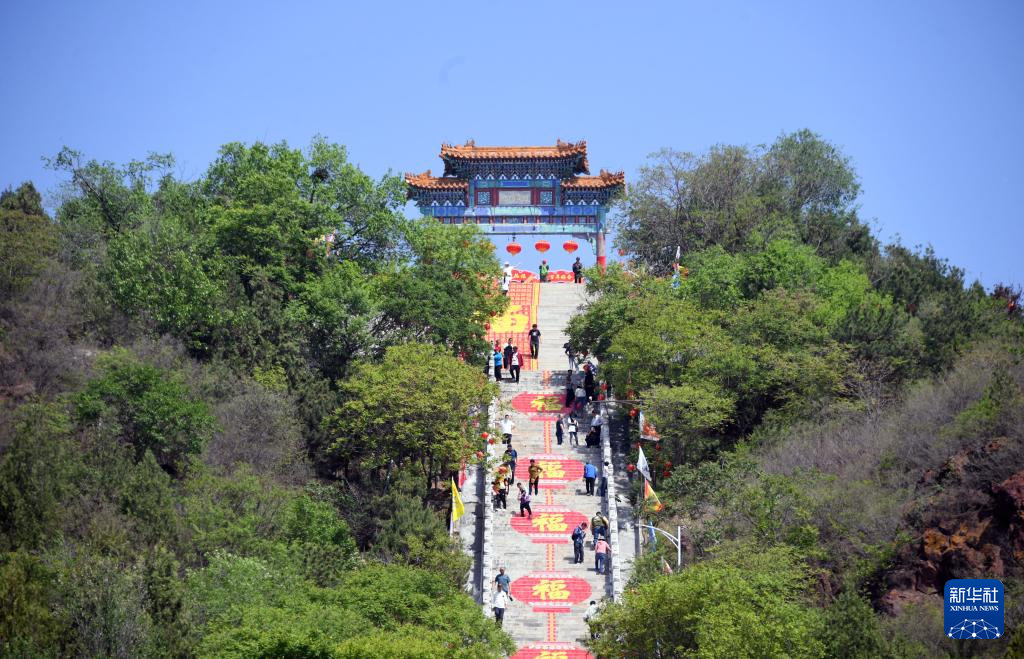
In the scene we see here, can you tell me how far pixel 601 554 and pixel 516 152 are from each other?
110ft

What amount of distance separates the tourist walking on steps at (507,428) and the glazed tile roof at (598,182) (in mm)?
22961

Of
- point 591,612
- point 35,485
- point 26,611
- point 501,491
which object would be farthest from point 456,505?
point 26,611

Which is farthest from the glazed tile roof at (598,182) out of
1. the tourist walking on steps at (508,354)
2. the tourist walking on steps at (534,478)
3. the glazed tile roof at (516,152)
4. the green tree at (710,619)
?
the green tree at (710,619)

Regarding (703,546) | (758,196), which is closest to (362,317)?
(703,546)

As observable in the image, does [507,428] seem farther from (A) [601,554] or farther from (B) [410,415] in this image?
(A) [601,554]

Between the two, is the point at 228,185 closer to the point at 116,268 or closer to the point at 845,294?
the point at 116,268

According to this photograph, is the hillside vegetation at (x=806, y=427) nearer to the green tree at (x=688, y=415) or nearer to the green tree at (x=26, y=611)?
the green tree at (x=688, y=415)

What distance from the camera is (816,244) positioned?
Result: 68.7 metres

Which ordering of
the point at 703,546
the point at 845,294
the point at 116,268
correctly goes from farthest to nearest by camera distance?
the point at 845,294 → the point at 116,268 → the point at 703,546

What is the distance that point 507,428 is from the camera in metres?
51.9

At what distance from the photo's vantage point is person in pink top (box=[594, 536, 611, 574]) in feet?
147

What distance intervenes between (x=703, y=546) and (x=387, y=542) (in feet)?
24.8

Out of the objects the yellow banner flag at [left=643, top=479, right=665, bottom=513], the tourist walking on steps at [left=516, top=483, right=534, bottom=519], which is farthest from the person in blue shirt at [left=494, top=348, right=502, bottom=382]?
the yellow banner flag at [left=643, top=479, right=665, bottom=513]

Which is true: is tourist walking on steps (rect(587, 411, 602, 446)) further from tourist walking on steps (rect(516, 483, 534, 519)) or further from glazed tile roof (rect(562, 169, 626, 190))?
glazed tile roof (rect(562, 169, 626, 190))
